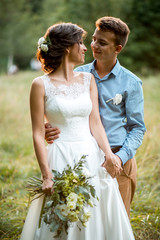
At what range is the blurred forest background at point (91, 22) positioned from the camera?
1892 centimetres

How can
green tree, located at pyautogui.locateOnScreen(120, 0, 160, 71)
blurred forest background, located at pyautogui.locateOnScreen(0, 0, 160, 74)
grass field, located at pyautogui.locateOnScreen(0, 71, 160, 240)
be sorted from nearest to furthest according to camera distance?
grass field, located at pyautogui.locateOnScreen(0, 71, 160, 240) < blurred forest background, located at pyautogui.locateOnScreen(0, 0, 160, 74) < green tree, located at pyautogui.locateOnScreen(120, 0, 160, 71)

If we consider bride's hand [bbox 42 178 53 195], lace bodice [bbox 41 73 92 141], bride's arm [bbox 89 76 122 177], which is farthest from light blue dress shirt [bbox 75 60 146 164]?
bride's hand [bbox 42 178 53 195]

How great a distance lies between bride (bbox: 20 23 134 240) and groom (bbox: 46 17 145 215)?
0.18 metres

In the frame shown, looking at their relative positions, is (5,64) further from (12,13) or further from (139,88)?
(139,88)

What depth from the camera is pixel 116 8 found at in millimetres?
19688

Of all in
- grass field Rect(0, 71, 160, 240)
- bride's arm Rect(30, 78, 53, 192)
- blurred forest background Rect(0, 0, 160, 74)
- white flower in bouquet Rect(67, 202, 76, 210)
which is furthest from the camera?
blurred forest background Rect(0, 0, 160, 74)

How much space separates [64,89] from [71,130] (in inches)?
15.4

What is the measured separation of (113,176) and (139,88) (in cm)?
95

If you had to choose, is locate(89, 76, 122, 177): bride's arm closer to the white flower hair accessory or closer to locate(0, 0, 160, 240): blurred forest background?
the white flower hair accessory

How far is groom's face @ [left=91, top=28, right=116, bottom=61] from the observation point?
3150mm

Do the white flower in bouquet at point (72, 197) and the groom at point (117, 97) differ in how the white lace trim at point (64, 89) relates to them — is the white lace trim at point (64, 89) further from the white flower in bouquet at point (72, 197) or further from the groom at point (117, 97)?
the white flower in bouquet at point (72, 197)

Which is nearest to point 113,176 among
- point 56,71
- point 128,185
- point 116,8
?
point 128,185

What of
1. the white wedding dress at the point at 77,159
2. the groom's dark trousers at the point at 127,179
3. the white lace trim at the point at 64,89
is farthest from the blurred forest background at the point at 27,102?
the white lace trim at the point at 64,89

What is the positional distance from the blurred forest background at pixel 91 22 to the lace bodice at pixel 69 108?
44.1ft
